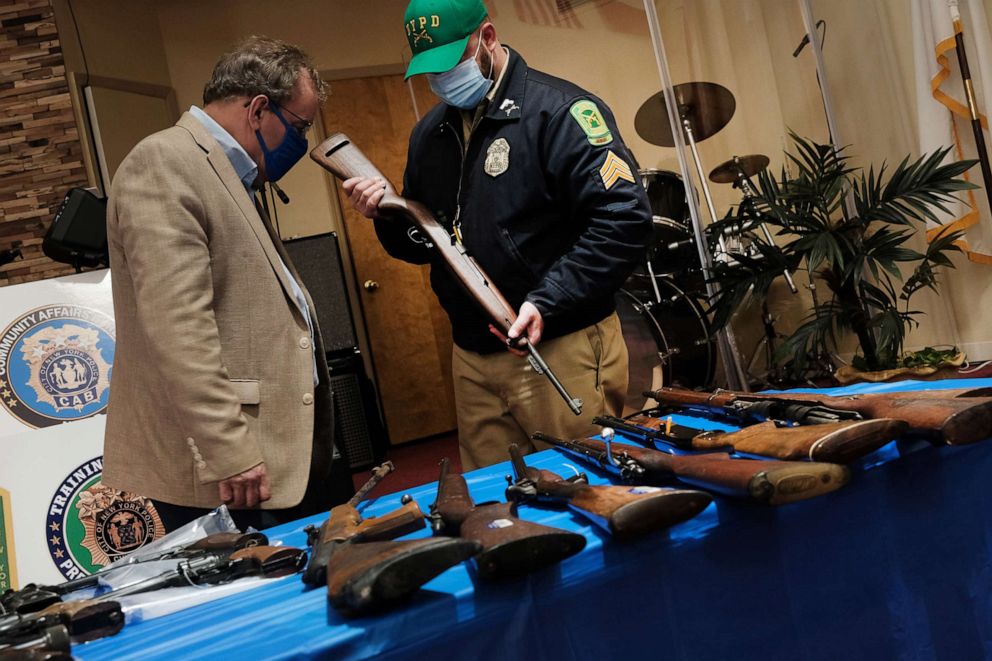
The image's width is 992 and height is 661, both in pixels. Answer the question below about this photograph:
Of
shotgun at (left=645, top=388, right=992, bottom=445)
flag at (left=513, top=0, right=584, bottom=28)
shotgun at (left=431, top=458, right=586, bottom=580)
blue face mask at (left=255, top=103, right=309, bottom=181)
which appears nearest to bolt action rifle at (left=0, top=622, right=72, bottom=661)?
shotgun at (left=431, top=458, right=586, bottom=580)

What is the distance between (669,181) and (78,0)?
4342 mm

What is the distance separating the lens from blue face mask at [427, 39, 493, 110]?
2074mm

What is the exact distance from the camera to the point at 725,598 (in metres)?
1.08

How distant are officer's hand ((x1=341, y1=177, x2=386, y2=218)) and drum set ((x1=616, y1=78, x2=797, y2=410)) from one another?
9.21 ft

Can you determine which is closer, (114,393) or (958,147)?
(114,393)

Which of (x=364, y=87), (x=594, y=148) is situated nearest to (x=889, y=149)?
(x=594, y=148)

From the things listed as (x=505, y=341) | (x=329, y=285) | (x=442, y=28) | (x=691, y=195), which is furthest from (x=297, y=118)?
(x=329, y=285)

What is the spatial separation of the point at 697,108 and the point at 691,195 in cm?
77

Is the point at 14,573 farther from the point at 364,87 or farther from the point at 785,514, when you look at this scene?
the point at 364,87

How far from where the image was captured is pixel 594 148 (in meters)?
1.96

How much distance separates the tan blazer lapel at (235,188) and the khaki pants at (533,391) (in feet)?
1.72

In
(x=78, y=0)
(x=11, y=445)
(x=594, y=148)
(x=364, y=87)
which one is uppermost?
(x=78, y=0)

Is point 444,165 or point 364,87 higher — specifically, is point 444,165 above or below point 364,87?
below

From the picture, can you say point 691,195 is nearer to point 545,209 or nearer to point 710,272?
point 710,272
